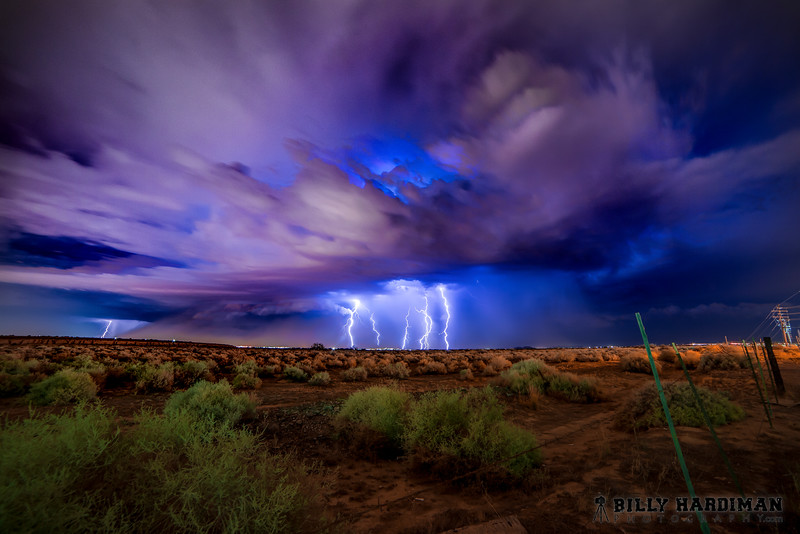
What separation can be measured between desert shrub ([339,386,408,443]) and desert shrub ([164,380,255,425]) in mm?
3127

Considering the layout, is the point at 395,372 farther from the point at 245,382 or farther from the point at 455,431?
the point at 455,431

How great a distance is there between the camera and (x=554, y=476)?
6656 millimetres

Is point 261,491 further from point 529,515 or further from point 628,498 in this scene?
point 628,498

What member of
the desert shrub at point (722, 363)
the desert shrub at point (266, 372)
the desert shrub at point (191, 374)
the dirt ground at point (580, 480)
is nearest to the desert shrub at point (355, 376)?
the desert shrub at point (266, 372)

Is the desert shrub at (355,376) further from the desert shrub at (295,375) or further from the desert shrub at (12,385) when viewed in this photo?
the desert shrub at (12,385)

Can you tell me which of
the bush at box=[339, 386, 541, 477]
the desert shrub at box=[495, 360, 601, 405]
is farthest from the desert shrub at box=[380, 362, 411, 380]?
the bush at box=[339, 386, 541, 477]

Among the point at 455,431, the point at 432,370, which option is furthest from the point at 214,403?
the point at 432,370

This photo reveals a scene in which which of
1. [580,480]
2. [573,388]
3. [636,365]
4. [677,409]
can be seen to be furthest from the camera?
[636,365]

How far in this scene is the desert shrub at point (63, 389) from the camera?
11844 mm

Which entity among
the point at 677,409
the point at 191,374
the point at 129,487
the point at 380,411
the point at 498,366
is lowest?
the point at 380,411

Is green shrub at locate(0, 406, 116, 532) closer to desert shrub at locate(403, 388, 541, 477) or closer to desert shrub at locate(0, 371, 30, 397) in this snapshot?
desert shrub at locate(403, 388, 541, 477)

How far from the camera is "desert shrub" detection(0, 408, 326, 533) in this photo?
2201 millimetres

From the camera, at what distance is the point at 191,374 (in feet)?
61.0

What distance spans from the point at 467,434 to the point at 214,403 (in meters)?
7.76
